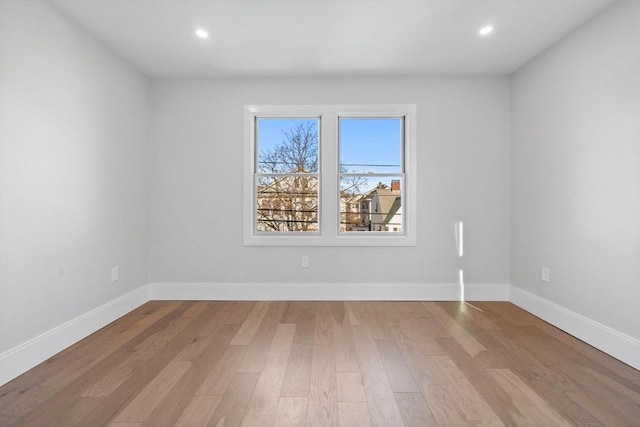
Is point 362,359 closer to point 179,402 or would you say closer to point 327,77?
point 179,402

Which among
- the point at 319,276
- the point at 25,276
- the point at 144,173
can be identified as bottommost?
the point at 319,276

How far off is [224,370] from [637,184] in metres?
3.00

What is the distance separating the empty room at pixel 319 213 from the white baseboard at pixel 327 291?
0.08ft

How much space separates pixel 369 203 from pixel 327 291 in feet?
3.67

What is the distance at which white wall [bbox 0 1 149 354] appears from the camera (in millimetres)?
2094

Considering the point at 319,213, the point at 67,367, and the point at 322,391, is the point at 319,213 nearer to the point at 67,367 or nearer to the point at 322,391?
the point at 322,391

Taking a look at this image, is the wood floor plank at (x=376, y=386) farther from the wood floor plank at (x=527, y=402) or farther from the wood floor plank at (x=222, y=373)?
the wood floor plank at (x=222, y=373)

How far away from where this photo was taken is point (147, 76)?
369 cm

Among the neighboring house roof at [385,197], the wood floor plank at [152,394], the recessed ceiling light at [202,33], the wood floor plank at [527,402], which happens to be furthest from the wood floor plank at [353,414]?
the recessed ceiling light at [202,33]

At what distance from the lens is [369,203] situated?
391 centimetres

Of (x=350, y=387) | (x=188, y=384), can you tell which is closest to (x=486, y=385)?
(x=350, y=387)

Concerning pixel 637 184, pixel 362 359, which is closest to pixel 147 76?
pixel 362 359

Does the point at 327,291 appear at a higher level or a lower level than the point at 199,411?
higher

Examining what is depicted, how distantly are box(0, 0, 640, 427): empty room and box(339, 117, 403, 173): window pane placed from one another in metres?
0.03
